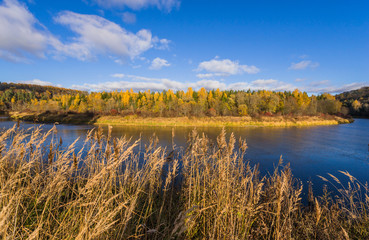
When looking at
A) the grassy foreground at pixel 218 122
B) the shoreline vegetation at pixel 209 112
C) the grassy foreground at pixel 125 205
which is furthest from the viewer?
the shoreline vegetation at pixel 209 112

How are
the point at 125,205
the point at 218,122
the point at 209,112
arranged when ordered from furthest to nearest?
the point at 209,112 < the point at 218,122 < the point at 125,205

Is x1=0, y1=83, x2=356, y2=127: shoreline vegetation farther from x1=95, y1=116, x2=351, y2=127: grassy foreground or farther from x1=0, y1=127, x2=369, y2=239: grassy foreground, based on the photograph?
x1=0, y1=127, x2=369, y2=239: grassy foreground

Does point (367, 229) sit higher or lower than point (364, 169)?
higher

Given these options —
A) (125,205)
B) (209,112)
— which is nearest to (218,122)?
(209,112)

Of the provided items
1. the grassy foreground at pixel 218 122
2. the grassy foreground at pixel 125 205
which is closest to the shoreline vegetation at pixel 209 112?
the grassy foreground at pixel 218 122

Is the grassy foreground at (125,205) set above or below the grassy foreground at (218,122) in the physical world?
above

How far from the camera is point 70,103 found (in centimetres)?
10000

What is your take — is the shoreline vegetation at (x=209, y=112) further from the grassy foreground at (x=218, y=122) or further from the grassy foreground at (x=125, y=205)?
the grassy foreground at (x=125, y=205)

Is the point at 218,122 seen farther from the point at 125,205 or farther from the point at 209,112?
the point at 125,205

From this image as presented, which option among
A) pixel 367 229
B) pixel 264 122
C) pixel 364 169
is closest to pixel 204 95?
pixel 264 122

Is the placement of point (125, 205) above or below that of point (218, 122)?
above

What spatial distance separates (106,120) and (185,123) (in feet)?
74.2

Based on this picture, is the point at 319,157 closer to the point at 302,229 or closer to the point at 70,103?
the point at 302,229

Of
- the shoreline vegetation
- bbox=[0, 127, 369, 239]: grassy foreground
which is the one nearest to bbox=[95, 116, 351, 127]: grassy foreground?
the shoreline vegetation
